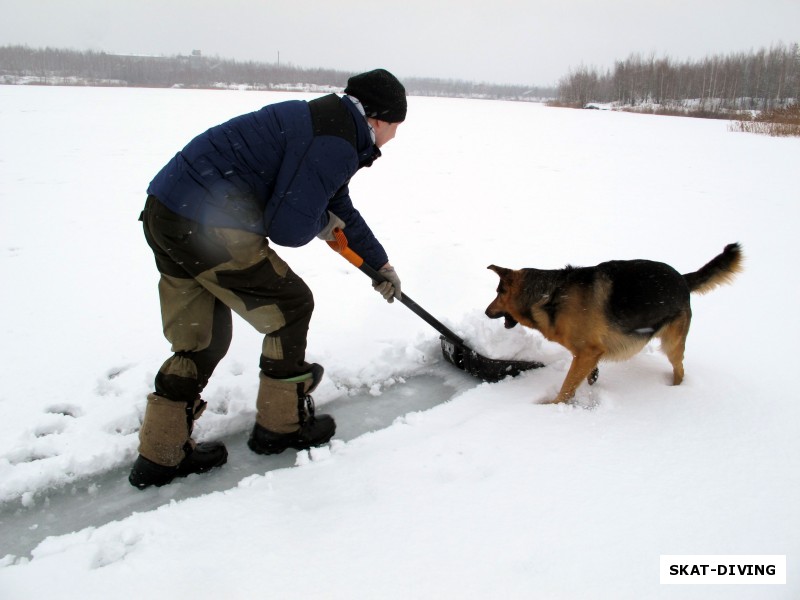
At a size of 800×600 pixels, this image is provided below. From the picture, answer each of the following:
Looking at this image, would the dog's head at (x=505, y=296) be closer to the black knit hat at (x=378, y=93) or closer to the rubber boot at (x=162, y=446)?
the black knit hat at (x=378, y=93)

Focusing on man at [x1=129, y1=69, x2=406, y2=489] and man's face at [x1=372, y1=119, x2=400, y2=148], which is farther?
man's face at [x1=372, y1=119, x2=400, y2=148]

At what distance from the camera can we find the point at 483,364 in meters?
3.35

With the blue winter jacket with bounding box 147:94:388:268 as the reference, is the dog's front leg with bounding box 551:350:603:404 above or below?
below

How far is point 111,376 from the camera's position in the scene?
333 cm

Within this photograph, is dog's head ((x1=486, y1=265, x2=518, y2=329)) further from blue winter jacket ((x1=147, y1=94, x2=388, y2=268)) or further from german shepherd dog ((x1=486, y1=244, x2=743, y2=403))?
blue winter jacket ((x1=147, y1=94, x2=388, y2=268))

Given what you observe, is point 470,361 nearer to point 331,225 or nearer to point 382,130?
point 331,225

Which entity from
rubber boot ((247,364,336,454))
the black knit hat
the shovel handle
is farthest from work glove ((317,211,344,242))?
rubber boot ((247,364,336,454))

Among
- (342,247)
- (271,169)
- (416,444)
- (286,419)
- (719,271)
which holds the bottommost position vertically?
(416,444)

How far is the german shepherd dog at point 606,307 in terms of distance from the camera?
9.82ft

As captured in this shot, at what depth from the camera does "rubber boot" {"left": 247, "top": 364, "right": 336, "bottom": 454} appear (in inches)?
101

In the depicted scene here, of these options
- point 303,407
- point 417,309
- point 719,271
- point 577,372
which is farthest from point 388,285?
point 719,271

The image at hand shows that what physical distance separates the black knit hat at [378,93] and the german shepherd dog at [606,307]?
4.37 ft

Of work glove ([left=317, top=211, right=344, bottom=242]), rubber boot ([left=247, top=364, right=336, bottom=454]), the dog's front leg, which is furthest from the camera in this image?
the dog's front leg

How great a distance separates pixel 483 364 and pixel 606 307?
0.88 meters
